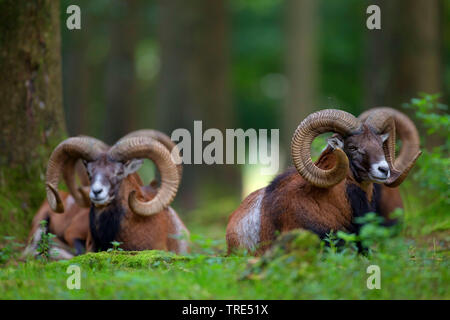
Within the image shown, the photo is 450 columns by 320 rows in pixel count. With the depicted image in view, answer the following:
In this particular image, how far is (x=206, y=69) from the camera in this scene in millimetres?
27703

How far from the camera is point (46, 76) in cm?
1229

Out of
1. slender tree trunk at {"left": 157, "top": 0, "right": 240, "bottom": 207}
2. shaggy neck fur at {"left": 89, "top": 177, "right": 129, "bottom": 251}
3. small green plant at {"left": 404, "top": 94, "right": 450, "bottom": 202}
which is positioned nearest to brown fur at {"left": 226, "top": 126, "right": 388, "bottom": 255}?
small green plant at {"left": 404, "top": 94, "right": 450, "bottom": 202}

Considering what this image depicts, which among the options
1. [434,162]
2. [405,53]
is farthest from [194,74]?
[434,162]

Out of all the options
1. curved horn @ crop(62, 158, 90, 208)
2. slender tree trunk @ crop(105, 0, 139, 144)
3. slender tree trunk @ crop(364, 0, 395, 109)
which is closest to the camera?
curved horn @ crop(62, 158, 90, 208)

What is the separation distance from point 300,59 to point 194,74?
162 inches

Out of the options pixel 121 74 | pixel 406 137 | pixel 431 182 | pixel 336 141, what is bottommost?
pixel 431 182

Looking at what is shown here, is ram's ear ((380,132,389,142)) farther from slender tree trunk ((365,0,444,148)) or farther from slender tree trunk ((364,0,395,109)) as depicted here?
slender tree trunk ((364,0,395,109))

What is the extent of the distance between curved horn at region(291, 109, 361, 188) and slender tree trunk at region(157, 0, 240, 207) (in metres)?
15.8

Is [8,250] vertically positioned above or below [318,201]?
below

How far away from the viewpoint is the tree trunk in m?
11.9

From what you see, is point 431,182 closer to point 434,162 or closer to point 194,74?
point 434,162

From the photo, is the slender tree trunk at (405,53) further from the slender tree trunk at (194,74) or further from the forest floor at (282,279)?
the slender tree trunk at (194,74)
